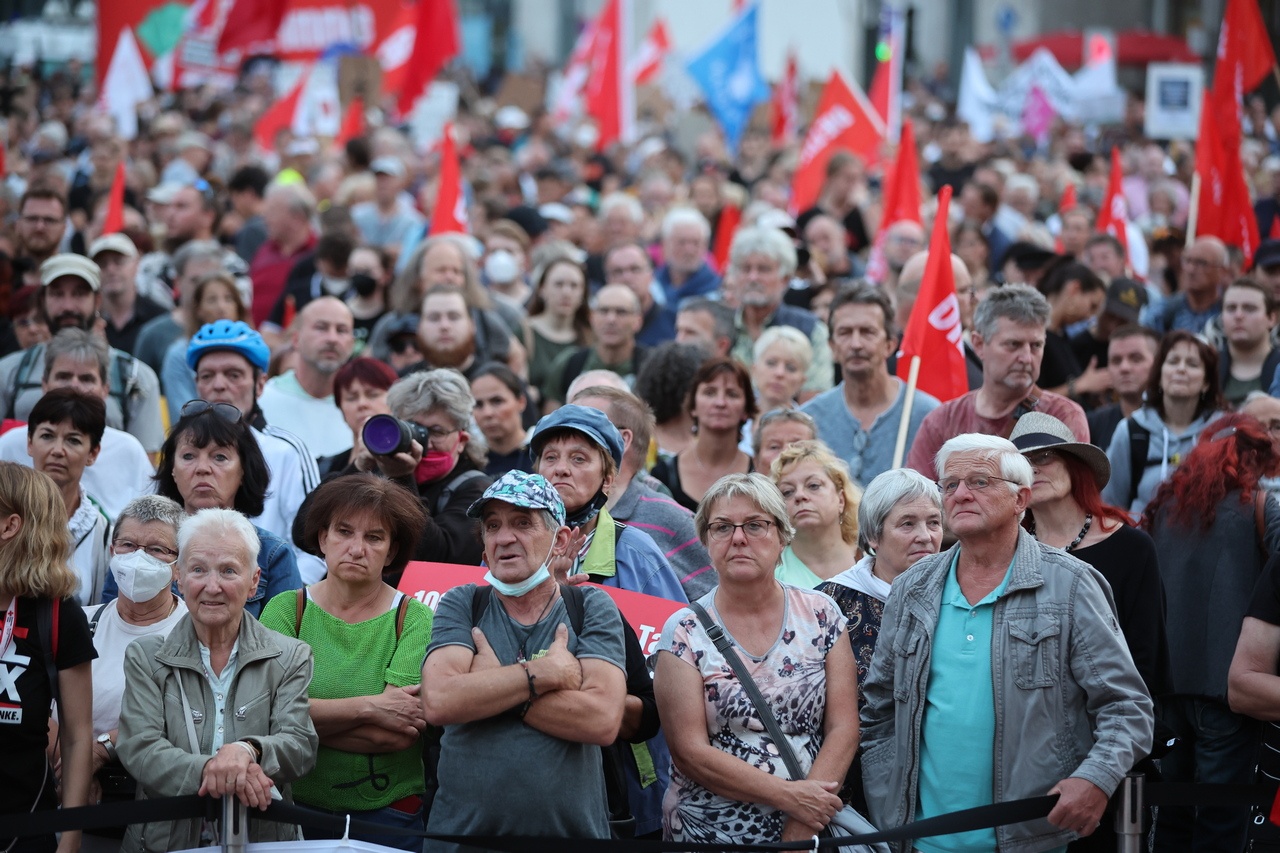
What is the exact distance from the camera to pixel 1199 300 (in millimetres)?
9938

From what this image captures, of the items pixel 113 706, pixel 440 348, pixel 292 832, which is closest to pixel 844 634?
pixel 292 832

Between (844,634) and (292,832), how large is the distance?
1.71 metres

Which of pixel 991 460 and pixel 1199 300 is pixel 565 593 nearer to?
pixel 991 460

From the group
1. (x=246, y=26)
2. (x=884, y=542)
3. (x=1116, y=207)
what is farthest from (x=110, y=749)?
(x=246, y=26)

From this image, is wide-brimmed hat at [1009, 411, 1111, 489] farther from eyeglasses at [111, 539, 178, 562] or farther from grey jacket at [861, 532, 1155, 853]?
eyeglasses at [111, 539, 178, 562]

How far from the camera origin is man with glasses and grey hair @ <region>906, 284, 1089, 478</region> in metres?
6.13

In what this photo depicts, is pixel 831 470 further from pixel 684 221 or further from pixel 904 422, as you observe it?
pixel 684 221

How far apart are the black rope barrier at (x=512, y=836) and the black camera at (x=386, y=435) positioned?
1.62 m

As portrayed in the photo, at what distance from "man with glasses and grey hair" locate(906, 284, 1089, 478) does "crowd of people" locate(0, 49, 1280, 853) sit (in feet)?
0.06

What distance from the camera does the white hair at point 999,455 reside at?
4.64 m

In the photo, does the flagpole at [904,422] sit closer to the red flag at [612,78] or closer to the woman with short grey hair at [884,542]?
the woman with short grey hair at [884,542]

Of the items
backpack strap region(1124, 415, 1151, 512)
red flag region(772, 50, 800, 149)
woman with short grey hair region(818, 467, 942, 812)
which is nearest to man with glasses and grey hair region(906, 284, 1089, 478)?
woman with short grey hair region(818, 467, 942, 812)

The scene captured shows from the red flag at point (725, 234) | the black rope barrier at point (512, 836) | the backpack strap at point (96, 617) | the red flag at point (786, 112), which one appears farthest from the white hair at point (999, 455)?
the red flag at point (786, 112)

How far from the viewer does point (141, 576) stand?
494 centimetres
